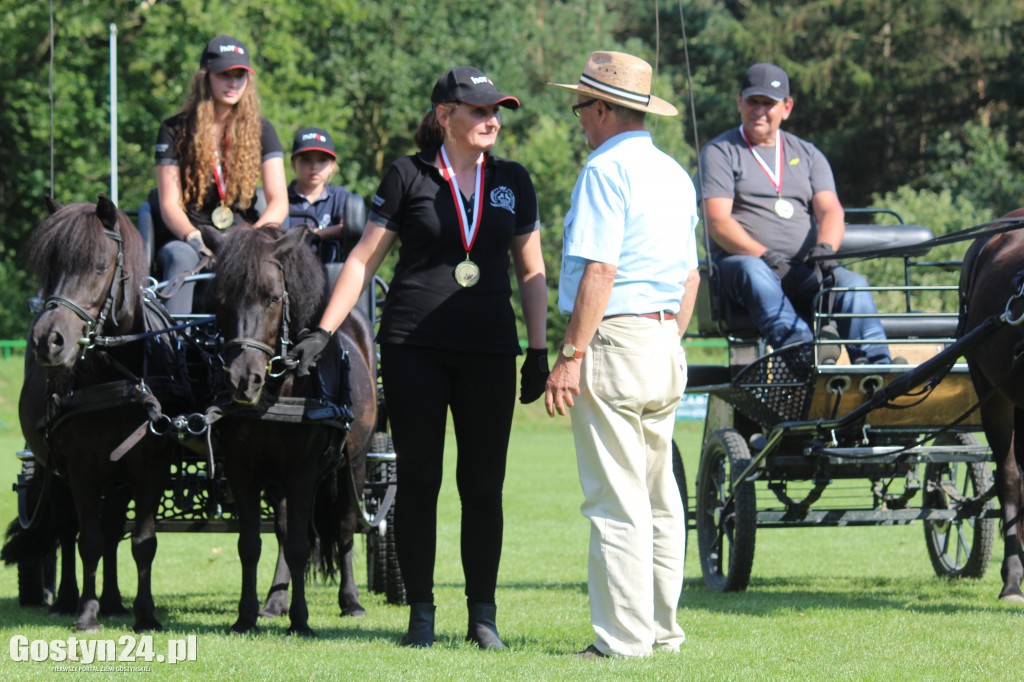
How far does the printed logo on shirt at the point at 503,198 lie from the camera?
621 centimetres

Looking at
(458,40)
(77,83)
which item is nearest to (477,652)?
(77,83)

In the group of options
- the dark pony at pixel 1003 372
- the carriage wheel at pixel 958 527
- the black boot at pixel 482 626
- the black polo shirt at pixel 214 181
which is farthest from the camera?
the carriage wheel at pixel 958 527

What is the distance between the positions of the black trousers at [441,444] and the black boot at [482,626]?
4cm

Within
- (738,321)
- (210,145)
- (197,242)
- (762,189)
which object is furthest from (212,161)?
(762,189)

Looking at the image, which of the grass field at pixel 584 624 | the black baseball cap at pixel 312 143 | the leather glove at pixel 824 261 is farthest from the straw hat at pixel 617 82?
the black baseball cap at pixel 312 143

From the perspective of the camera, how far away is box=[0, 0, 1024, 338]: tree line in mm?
32094

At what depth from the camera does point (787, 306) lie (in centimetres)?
876

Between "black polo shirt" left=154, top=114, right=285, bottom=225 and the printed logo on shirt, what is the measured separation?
6.44ft

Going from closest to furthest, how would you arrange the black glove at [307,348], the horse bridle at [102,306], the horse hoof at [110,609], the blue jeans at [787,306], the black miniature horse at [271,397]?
the black glove at [307,348] → the horse bridle at [102,306] → the black miniature horse at [271,397] → the horse hoof at [110,609] → the blue jeans at [787,306]

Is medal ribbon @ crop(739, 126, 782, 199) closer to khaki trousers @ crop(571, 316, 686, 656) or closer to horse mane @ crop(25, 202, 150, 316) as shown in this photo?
khaki trousers @ crop(571, 316, 686, 656)

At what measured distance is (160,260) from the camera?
26.6 feet

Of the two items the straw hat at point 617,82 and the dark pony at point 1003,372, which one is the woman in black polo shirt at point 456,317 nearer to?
the straw hat at point 617,82

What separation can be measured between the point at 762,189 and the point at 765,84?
62 cm

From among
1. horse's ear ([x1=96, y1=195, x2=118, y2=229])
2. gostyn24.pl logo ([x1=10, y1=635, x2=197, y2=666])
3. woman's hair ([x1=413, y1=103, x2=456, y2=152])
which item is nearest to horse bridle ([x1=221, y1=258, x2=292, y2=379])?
horse's ear ([x1=96, y1=195, x2=118, y2=229])
